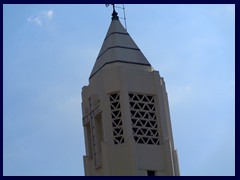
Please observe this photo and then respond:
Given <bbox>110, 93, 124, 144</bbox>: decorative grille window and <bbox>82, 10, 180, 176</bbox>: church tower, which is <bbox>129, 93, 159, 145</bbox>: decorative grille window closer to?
<bbox>82, 10, 180, 176</bbox>: church tower

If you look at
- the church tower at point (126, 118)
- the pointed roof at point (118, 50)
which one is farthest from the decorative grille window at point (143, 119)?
the pointed roof at point (118, 50)

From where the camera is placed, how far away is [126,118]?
31516mm

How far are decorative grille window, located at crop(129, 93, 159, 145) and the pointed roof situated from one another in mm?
2200

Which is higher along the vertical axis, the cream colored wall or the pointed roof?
the pointed roof

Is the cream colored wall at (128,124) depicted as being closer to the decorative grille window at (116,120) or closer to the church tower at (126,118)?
the church tower at (126,118)

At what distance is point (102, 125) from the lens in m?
32.5

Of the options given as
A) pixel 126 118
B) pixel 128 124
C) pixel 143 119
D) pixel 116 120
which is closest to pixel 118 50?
pixel 116 120

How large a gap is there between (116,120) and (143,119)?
126 centimetres

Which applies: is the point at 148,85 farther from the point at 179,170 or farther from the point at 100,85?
the point at 179,170

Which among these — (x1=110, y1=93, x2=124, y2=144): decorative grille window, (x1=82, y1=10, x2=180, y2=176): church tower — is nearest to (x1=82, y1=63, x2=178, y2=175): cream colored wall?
(x1=82, y1=10, x2=180, y2=176): church tower

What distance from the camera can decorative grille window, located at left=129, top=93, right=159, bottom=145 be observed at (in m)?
31.7

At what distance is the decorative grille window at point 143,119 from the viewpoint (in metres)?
31.7

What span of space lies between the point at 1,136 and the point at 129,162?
947 centimetres

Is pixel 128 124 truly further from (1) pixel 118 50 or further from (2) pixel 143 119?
(1) pixel 118 50
